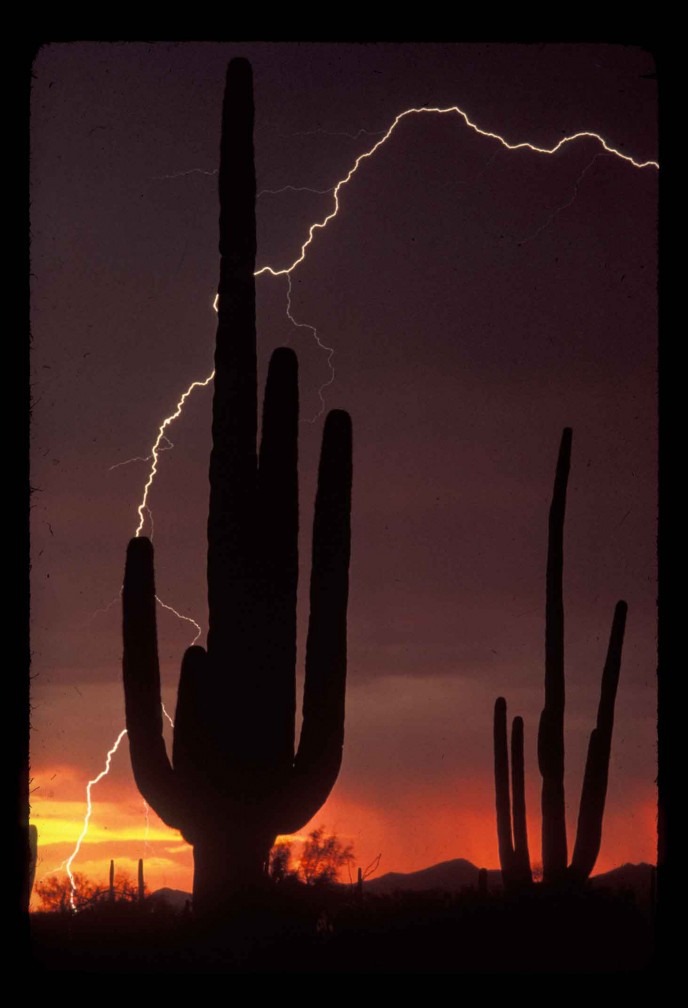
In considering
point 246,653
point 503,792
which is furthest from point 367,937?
point 503,792

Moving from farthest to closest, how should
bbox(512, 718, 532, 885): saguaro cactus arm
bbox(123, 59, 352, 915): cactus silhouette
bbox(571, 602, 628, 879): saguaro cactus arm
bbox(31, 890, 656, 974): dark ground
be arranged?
bbox(512, 718, 532, 885): saguaro cactus arm → bbox(571, 602, 628, 879): saguaro cactus arm → bbox(123, 59, 352, 915): cactus silhouette → bbox(31, 890, 656, 974): dark ground

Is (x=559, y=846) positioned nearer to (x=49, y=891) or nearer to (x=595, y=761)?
(x=595, y=761)

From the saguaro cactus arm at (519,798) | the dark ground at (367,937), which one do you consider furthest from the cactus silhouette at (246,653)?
the saguaro cactus arm at (519,798)

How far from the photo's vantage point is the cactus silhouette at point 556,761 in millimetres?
15109

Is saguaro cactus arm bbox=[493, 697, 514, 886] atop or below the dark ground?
atop

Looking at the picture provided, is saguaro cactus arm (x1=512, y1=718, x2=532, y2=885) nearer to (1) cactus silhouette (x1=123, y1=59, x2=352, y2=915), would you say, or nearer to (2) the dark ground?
(2) the dark ground

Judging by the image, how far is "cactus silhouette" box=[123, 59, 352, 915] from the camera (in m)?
11.1

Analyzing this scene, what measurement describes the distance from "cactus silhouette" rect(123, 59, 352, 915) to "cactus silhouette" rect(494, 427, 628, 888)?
4393mm

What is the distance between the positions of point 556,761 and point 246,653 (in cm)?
573

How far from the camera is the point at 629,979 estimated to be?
870 cm

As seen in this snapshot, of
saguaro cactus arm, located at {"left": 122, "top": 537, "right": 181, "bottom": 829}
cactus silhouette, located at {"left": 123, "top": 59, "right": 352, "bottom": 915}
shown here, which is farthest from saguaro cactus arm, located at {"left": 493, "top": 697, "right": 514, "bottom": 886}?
saguaro cactus arm, located at {"left": 122, "top": 537, "right": 181, "bottom": 829}

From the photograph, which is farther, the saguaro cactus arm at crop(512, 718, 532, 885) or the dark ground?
the saguaro cactus arm at crop(512, 718, 532, 885)

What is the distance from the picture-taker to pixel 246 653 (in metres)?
11.0
